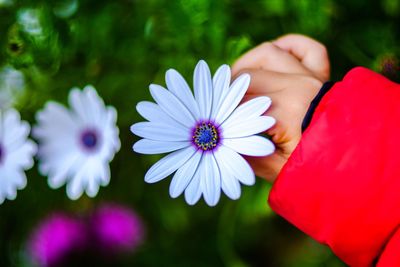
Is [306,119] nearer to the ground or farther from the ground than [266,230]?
farther from the ground

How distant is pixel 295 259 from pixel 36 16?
2.96ft

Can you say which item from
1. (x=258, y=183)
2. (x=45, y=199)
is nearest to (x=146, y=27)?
(x=258, y=183)

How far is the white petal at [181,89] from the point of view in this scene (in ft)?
1.75

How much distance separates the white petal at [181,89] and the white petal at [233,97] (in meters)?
0.03

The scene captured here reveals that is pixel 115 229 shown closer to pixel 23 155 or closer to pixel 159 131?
pixel 23 155

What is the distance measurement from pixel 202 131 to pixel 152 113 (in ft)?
0.21

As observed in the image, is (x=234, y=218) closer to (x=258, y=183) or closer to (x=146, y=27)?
(x=258, y=183)

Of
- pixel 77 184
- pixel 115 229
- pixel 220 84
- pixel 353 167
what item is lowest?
pixel 115 229

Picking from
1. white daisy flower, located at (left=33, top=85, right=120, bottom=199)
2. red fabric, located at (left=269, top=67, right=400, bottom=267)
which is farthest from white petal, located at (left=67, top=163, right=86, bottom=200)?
red fabric, located at (left=269, top=67, right=400, bottom=267)

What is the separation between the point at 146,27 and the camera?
0.93 meters

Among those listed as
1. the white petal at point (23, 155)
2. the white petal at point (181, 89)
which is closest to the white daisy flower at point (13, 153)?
the white petal at point (23, 155)

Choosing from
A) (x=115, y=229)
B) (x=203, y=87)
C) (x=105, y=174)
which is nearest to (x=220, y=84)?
(x=203, y=87)

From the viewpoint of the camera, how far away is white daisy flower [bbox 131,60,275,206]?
515 mm

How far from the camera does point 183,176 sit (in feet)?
1.73
